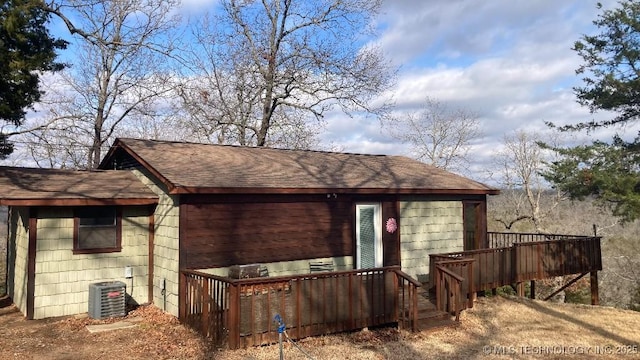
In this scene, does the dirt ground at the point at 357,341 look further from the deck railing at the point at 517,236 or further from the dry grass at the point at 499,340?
the deck railing at the point at 517,236

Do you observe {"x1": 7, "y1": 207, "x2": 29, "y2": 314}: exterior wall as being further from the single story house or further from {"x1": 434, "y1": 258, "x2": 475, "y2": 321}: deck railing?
{"x1": 434, "y1": 258, "x2": 475, "y2": 321}: deck railing

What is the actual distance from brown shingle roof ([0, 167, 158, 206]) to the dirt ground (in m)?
2.35

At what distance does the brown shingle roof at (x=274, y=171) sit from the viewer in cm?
967

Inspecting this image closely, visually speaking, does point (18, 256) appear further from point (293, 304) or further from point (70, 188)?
point (293, 304)

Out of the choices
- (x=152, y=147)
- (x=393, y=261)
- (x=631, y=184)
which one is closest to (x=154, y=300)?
(x=152, y=147)

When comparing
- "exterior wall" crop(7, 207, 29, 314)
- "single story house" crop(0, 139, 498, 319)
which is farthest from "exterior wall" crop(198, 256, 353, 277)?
"exterior wall" crop(7, 207, 29, 314)

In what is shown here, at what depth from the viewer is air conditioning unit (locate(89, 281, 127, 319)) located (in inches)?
360

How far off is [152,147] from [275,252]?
424cm

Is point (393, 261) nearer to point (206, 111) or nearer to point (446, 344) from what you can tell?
point (446, 344)

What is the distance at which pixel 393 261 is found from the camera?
12.2 m

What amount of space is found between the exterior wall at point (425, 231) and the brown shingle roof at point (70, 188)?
6540mm

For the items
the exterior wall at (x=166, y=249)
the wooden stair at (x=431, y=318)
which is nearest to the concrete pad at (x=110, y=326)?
the exterior wall at (x=166, y=249)

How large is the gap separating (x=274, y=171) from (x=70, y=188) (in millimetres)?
4512

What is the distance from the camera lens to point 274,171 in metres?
11.6
